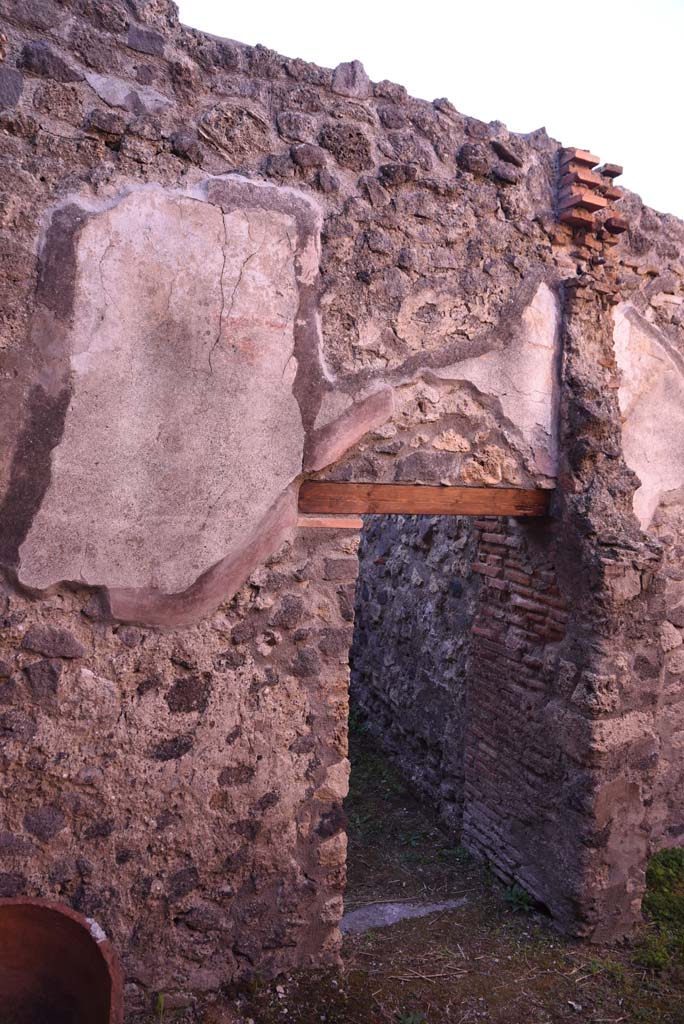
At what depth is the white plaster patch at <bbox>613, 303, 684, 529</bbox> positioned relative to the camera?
3949 millimetres

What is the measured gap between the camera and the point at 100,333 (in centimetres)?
259

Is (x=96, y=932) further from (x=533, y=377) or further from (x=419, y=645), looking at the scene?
(x=419, y=645)

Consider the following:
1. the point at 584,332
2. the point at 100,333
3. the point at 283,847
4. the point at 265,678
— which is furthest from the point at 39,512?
the point at 584,332

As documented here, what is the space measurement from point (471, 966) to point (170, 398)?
2786 mm

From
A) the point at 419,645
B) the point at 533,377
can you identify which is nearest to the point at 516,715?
the point at 419,645

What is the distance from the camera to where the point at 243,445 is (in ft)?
9.37

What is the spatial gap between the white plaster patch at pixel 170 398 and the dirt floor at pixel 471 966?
5.68 ft

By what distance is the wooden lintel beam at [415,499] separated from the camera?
120 inches

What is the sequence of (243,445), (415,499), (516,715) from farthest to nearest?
(516,715) < (415,499) < (243,445)

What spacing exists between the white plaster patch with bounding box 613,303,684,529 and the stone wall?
0.36 meters

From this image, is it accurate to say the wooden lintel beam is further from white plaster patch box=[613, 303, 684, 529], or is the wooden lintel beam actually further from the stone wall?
white plaster patch box=[613, 303, 684, 529]

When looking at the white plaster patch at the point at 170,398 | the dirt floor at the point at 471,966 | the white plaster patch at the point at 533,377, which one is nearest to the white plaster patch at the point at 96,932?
the dirt floor at the point at 471,966

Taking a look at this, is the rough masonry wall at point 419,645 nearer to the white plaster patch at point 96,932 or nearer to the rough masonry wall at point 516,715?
the rough masonry wall at point 516,715

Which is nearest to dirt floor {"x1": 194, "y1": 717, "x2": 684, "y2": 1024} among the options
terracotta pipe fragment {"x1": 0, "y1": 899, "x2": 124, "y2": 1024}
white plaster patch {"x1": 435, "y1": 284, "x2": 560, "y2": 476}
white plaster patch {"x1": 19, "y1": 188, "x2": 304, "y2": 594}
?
terracotta pipe fragment {"x1": 0, "y1": 899, "x2": 124, "y2": 1024}
